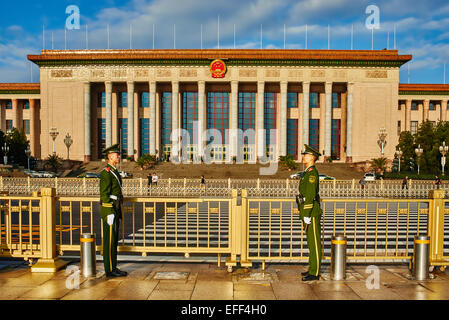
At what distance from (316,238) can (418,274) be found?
6.11 ft

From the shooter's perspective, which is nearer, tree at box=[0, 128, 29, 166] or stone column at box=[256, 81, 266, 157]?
stone column at box=[256, 81, 266, 157]

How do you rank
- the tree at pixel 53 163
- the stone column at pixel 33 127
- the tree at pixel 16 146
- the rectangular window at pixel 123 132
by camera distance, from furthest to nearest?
the stone column at pixel 33 127 → the rectangular window at pixel 123 132 → the tree at pixel 16 146 → the tree at pixel 53 163

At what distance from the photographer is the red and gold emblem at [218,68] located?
145ft

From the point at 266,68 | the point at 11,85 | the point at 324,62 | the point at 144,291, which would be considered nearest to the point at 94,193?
the point at 144,291

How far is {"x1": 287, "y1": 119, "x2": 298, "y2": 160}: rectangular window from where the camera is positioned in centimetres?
4874

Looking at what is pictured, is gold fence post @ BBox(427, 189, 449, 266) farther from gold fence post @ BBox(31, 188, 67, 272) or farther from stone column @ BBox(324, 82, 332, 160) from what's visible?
stone column @ BBox(324, 82, 332, 160)

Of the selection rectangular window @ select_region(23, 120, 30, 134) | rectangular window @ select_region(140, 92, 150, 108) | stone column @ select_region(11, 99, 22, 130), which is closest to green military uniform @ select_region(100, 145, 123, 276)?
rectangular window @ select_region(140, 92, 150, 108)

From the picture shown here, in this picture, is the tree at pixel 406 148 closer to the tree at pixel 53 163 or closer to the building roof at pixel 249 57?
the building roof at pixel 249 57

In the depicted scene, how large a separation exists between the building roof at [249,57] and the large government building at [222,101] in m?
0.14

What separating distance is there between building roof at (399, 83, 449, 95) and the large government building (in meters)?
A: 10.4

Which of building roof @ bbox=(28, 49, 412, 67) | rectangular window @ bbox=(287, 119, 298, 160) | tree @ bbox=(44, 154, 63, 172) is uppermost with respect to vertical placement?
building roof @ bbox=(28, 49, 412, 67)

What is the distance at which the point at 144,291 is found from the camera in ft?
15.7

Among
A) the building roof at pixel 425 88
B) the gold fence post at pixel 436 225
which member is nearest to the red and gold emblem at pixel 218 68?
the building roof at pixel 425 88
